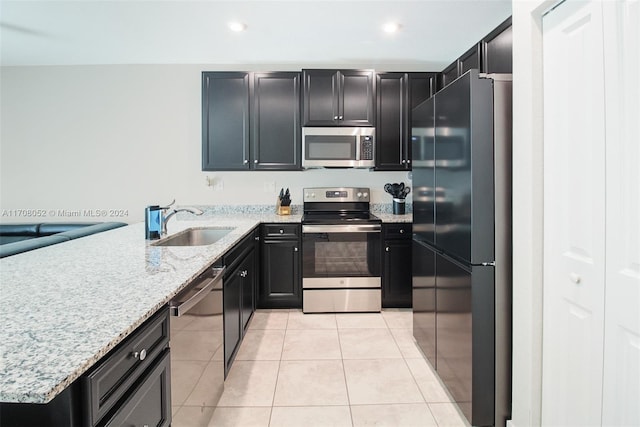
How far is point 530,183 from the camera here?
1470 mm

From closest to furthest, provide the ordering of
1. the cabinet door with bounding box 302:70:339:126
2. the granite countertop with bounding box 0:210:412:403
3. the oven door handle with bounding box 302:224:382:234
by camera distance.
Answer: the granite countertop with bounding box 0:210:412:403
the oven door handle with bounding box 302:224:382:234
the cabinet door with bounding box 302:70:339:126

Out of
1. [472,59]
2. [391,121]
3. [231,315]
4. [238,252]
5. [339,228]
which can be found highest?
[472,59]

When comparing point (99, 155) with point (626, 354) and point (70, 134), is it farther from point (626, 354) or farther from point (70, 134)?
→ point (626, 354)

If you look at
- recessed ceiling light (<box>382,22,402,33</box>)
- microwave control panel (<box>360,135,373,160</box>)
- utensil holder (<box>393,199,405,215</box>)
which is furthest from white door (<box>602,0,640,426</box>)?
utensil holder (<box>393,199,405,215</box>)

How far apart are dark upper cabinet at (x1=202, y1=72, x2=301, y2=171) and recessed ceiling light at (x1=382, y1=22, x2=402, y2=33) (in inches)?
39.0

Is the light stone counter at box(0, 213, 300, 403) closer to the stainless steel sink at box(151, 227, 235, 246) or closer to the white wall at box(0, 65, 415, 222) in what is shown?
the stainless steel sink at box(151, 227, 235, 246)

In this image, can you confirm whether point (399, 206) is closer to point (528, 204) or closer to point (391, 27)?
point (391, 27)

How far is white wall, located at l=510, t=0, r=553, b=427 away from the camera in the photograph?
145 centimetres

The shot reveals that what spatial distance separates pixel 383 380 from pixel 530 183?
1464 mm

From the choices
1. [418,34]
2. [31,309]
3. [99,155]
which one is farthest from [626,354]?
[99,155]

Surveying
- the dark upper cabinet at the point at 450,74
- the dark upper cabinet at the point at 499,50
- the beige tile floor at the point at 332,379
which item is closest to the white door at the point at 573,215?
the beige tile floor at the point at 332,379

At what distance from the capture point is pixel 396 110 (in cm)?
349

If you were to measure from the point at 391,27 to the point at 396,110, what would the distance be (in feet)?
2.76

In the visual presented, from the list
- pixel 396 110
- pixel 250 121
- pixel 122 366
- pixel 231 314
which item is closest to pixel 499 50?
pixel 396 110
